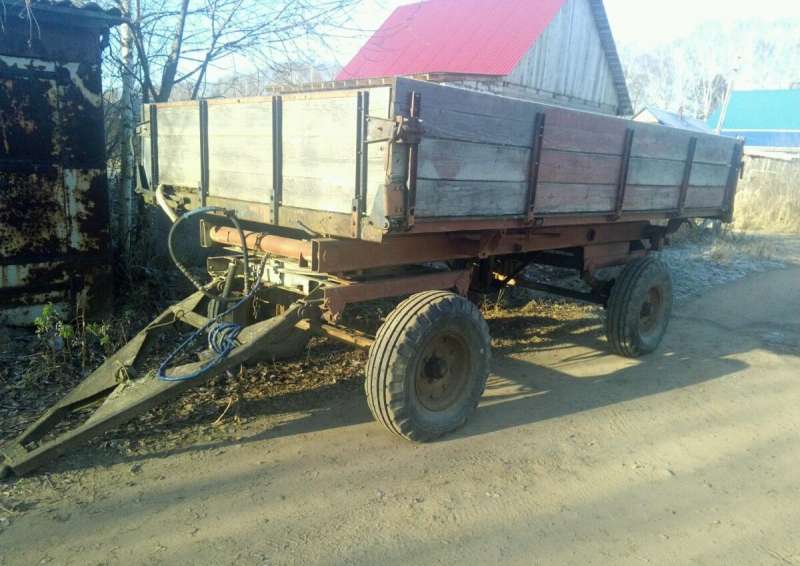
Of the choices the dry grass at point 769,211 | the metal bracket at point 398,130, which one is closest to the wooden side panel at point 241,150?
the metal bracket at point 398,130

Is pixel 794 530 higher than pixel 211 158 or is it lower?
lower

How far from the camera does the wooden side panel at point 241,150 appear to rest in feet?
12.5

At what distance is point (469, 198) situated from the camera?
3.67 m

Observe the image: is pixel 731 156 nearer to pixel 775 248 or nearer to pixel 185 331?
pixel 185 331

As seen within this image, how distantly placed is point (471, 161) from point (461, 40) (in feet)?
42.3

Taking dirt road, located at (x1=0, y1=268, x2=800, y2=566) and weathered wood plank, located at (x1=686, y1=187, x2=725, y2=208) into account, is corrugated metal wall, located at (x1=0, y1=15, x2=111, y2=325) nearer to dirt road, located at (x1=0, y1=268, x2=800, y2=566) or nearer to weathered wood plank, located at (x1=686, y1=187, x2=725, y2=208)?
dirt road, located at (x1=0, y1=268, x2=800, y2=566)

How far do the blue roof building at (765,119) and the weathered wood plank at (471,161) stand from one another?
38.1 metres

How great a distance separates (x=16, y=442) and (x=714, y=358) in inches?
225

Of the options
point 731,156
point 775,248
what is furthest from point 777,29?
point 731,156

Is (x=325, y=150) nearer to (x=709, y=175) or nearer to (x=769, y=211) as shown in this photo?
(x=709, y=175)

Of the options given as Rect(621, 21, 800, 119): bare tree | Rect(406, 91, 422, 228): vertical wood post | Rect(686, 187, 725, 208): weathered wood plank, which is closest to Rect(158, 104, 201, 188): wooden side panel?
Rect(406, 91, 422, 228): vertical wood post

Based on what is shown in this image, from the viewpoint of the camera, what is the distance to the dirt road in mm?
2750

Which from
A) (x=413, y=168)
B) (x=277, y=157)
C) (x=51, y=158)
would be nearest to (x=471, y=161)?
(x=413, y=168)

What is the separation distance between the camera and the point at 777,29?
66312mm
